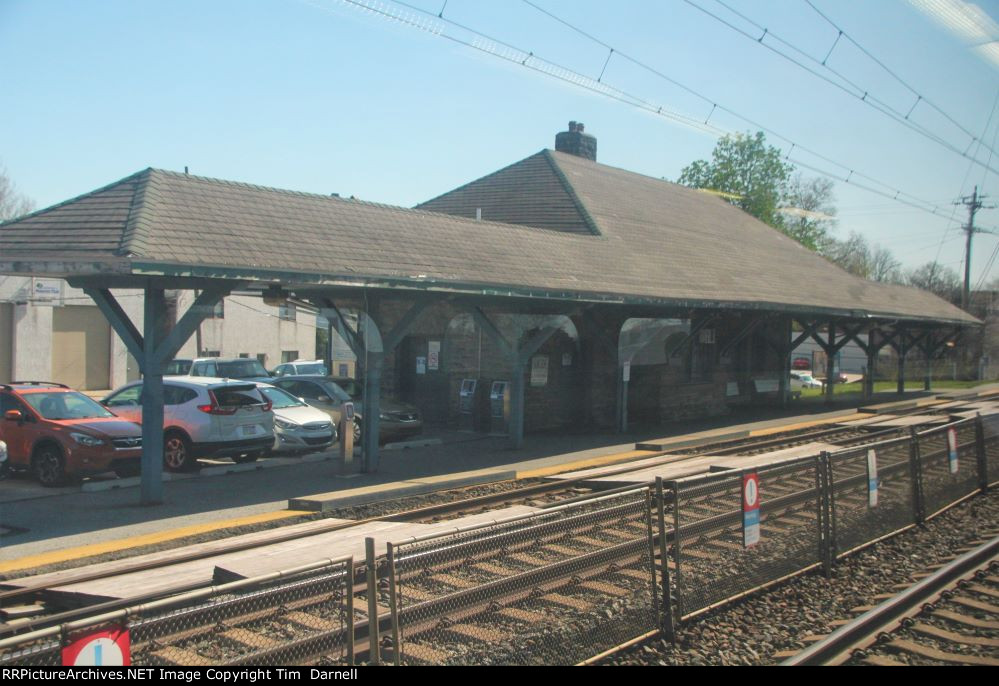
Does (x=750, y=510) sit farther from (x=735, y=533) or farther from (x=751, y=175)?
(x=751, y=175)

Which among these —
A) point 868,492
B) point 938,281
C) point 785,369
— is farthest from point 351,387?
point 938,281

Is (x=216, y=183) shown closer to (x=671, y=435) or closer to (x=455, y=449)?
(x=455, y=449)

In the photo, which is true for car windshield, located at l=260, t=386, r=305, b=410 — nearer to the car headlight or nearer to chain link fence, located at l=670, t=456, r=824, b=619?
the car headlight

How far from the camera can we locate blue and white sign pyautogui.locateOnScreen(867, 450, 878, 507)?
9.59 m

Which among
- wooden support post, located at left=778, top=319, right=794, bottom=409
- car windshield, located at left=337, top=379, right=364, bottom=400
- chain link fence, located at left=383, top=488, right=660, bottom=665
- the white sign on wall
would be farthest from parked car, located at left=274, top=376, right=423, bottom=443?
wooden support post, located at left=778, top=319, right=794, bottom=409

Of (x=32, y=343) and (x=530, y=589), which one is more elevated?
(x=32, y=343)

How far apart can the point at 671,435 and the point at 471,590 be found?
16.5m

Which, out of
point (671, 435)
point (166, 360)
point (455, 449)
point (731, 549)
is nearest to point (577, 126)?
point (671, 435)

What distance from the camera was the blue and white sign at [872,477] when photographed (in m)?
9.59

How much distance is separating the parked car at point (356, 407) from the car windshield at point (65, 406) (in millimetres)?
5764

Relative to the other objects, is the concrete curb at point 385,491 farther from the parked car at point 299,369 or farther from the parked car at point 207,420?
the parked car at point 299,369

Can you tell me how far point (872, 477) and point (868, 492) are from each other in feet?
0.58

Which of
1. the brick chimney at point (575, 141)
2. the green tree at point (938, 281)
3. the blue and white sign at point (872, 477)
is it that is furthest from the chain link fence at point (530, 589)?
the green tree at point (938, 281)

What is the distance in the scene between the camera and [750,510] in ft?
24.7
